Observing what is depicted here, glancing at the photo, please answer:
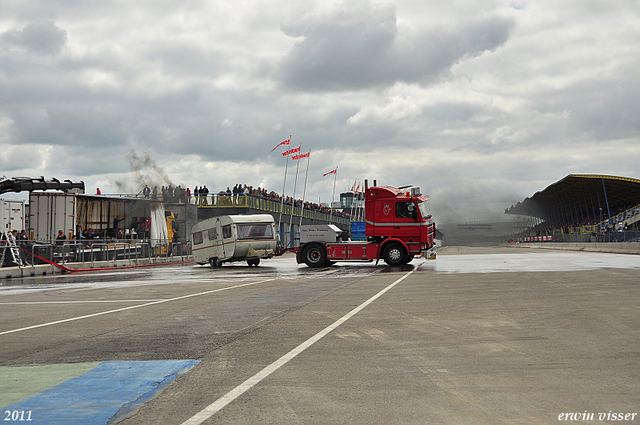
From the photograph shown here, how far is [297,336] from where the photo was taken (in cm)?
863

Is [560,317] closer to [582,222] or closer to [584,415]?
[584,415]

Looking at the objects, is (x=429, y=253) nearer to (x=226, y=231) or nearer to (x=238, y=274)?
(x=238, y=274)

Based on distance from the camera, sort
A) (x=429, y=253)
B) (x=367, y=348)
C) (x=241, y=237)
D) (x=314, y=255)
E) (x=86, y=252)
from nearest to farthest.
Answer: (x=367, y=348) → (x=429, y=253) → (x=314, y=255) → (x=86, y=252) → (x=241, y=237)

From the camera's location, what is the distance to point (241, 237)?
99.9 ft

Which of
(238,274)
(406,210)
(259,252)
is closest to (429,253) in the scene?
(406,210)

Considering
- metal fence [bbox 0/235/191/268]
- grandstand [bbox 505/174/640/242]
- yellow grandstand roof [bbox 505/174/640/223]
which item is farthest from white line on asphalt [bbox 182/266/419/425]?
yellow grandstand roof [bbox 505/174/640/223]

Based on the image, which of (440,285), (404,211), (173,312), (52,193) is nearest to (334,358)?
Result: (173,312)

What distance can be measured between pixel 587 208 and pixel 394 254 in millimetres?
78627

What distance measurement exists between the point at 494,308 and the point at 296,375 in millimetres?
6248

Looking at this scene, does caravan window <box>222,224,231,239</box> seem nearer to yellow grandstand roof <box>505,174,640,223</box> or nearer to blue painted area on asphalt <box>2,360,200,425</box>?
blue painted area on asphalt <box>2,360,200,425</box>

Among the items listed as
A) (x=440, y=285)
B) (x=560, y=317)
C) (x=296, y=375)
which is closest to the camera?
(x=296, y=375)

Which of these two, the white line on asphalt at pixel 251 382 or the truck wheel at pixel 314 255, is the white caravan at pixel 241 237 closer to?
the truck wheel at pixel 314 255

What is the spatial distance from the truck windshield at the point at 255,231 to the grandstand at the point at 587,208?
2722cm

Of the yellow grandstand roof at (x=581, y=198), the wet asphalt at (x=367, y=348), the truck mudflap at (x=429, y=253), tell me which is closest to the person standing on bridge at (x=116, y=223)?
the truck mudflap at (x=429, y=253)
